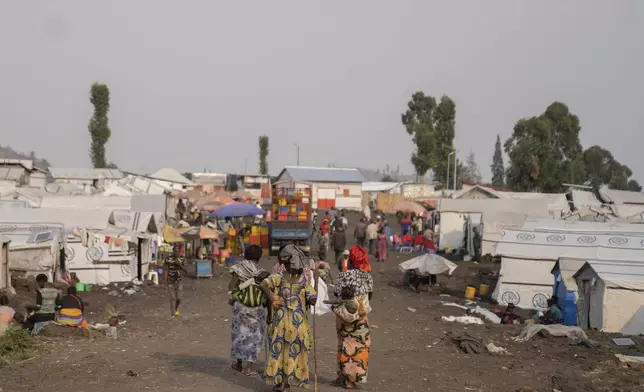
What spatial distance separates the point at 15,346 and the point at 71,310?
142 cm

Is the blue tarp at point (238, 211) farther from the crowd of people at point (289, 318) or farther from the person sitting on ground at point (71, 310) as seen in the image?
the crowd of people at point (289, 318)

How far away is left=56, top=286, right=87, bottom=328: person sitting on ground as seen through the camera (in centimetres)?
1116

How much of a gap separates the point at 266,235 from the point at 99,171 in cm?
3712

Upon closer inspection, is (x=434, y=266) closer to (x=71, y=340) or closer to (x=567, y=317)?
(x=567, y=317)

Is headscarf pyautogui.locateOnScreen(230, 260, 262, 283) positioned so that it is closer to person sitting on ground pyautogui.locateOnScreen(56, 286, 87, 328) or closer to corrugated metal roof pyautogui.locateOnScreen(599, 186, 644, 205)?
person sitting on ground pyautogui.locateOnScreen(56, 286, 87, 328)

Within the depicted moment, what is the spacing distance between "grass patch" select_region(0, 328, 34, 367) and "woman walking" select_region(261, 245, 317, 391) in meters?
4.11

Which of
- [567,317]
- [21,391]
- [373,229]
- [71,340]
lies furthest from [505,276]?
[21,391]

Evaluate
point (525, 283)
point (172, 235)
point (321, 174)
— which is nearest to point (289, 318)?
point (525, 283)

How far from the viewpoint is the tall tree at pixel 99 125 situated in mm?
70750

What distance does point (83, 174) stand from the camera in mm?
62188

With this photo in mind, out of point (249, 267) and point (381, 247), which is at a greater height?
point (249, 267)

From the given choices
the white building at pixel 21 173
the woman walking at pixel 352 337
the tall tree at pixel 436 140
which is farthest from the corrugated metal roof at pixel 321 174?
the woman walking at pixel 352 337

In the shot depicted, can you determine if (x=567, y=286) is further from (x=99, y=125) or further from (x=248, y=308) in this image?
(x=99, y=125)

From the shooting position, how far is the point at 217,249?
2750 centimetres
